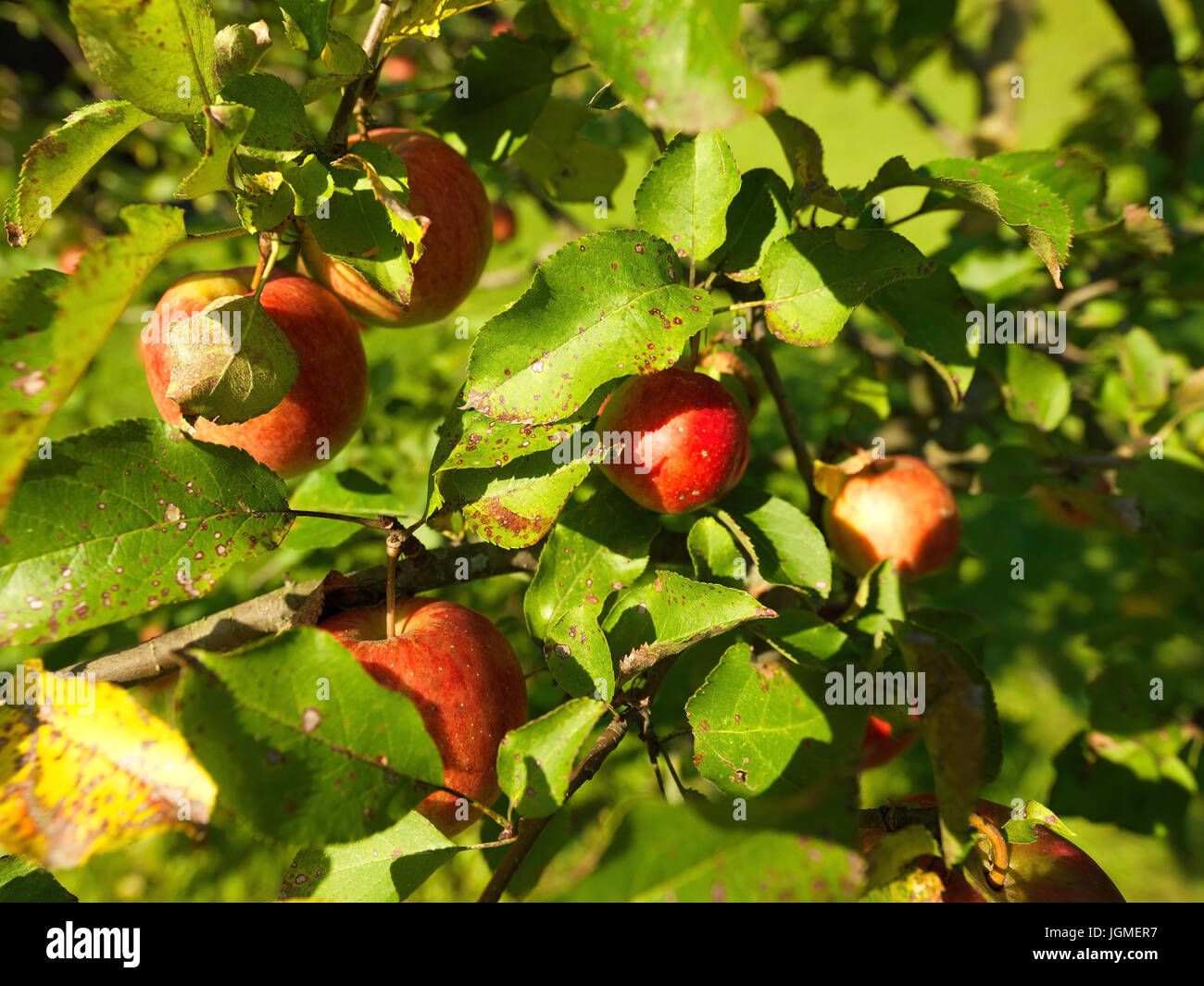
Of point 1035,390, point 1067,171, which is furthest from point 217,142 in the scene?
point 1035,390

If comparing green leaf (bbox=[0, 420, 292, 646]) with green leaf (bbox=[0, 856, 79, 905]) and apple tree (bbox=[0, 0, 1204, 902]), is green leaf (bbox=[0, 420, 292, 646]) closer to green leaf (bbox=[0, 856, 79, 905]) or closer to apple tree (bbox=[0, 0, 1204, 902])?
apple tree (bbox=[0, 0, 1204, 902])

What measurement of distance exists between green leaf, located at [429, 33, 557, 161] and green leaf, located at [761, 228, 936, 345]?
0.30 metres

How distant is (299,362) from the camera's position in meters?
0.62

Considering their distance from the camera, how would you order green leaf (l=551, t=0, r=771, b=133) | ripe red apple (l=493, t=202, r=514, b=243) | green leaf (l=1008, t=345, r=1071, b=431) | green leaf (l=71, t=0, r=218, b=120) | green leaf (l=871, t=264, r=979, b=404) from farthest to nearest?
ripe red apple (l=493, t=202, r=514, b=243) < green leaf (l=1008, t=345, r=1071, b=431) < green leaf (l=871, t=264, r=979, b=404) < green leaf (l=71, t=0, r=218, b=120) < green leaf (l=551, t=0, r=771, b=133)

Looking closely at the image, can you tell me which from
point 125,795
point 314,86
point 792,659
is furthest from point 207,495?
point 792,659

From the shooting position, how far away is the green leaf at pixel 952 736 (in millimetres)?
444

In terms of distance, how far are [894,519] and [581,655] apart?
469 millimetres

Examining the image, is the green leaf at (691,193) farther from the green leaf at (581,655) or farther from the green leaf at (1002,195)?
the green leaf at (581,655)

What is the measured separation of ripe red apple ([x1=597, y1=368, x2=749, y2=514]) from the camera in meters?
0.63

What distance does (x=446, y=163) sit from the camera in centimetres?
71

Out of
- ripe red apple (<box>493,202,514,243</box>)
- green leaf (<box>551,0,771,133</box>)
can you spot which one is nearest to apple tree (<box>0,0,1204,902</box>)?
green leaf (<box>551,0,771,133</box>)

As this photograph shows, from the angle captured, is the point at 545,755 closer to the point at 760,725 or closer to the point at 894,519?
the point at 760,725

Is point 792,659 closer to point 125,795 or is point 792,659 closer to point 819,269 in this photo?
point 819,269
